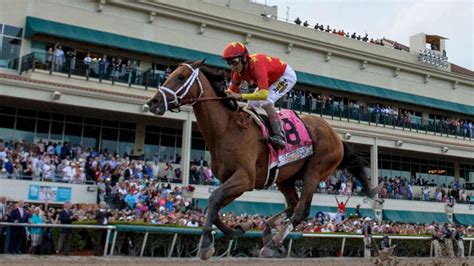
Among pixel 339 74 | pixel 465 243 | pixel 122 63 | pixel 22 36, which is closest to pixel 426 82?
pixel 339 74

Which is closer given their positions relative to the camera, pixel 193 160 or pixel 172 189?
pixel 172 189

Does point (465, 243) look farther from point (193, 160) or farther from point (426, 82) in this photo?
point (426, 82)

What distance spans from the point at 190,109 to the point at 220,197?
2054 cm

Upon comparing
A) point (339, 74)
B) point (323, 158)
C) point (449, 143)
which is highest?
point (339, 74)

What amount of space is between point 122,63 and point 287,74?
71.1ft

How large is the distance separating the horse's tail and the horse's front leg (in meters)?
2.71

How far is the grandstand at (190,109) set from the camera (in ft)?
81.7

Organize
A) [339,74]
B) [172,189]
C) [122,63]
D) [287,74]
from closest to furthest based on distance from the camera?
[287,74] → [172,189] → [122,63] → [339,74]

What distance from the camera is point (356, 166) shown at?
8.73 meters

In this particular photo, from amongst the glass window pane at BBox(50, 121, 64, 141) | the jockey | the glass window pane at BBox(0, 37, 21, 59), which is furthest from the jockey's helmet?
the glass window pane at BBox(50, 121, 64, 141)

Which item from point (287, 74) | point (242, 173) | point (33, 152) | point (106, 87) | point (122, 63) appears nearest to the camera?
point (242, 173)

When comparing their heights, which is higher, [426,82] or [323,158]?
[426,82]

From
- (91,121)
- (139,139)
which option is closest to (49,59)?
(91,121)

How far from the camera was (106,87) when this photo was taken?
26062 millimetres
